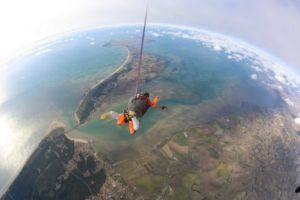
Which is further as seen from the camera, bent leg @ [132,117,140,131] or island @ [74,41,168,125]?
island @ [74,41,168,125]

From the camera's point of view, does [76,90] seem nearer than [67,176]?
No

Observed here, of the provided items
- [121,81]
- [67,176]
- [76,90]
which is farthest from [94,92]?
[67,176]

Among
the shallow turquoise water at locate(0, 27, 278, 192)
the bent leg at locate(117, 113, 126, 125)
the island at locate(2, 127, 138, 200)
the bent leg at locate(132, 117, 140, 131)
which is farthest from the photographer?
the shallow turquoise water at locate(0, 27, 278, 192)

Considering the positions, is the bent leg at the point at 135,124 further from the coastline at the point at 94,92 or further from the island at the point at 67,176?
the coastline at the point at 94,92

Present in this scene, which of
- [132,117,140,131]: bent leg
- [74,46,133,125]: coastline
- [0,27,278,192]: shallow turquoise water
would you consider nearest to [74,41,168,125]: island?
[74,46,133,125]: coastline

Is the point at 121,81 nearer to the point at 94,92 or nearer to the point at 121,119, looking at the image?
the point at 94,92

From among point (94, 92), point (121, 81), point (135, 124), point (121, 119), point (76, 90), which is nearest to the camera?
point (135, 124)

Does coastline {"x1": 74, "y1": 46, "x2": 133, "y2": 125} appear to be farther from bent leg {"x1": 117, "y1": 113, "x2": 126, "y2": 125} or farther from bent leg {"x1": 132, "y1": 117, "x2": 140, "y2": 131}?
bent leg {"x1": 132, "y1": 117, "x2": 140, "y2": 131}

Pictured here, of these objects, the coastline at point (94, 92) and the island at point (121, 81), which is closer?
the coastline at point (94, 92)

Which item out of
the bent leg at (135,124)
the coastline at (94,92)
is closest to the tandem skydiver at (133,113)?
the bent leg at (135,124)

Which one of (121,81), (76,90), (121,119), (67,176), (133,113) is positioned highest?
(133,113)

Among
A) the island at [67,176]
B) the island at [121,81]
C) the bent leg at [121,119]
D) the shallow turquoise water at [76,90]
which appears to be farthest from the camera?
the island at [121,81]

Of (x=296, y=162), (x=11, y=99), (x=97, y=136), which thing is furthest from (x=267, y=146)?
(x=11, y=99)
